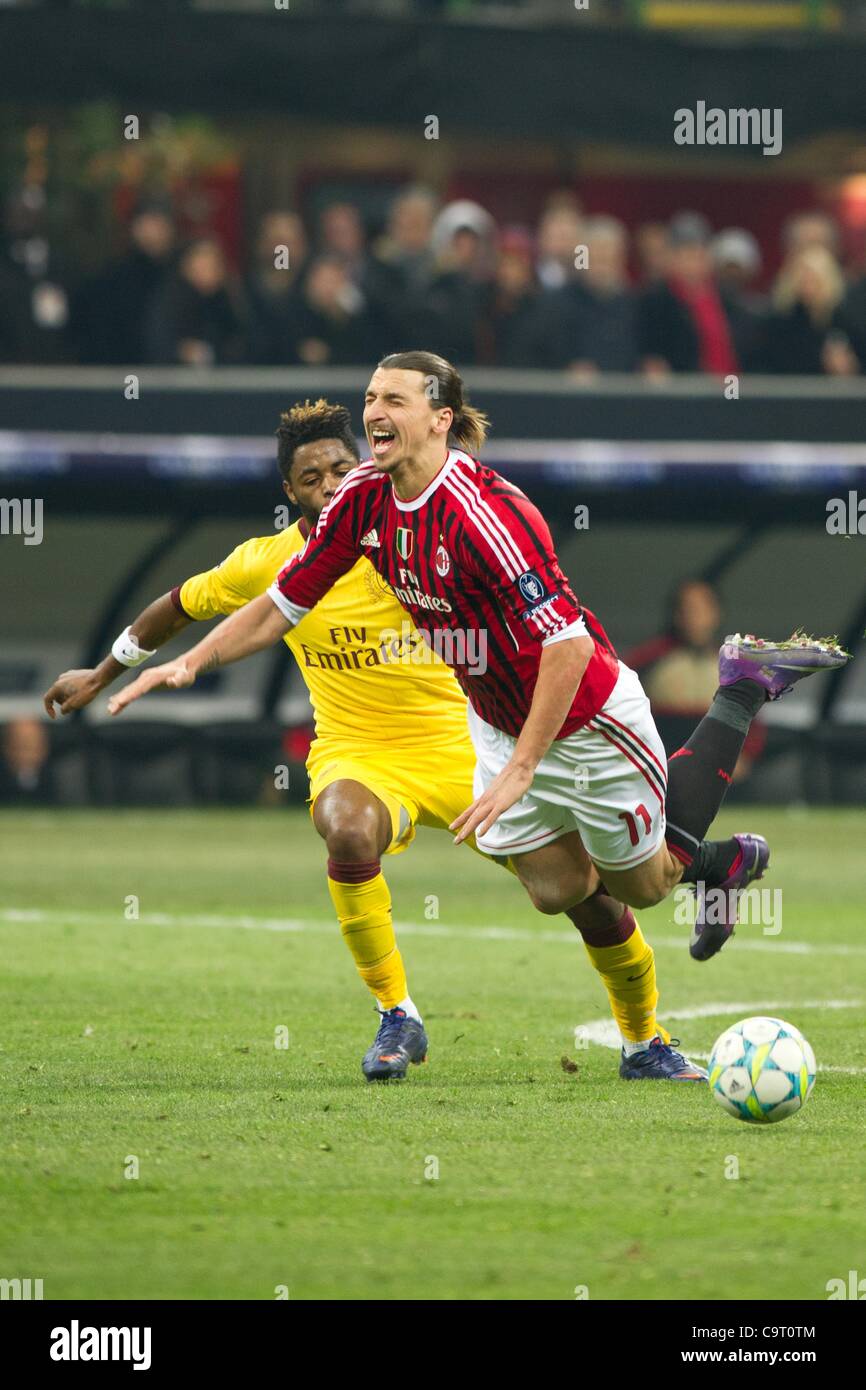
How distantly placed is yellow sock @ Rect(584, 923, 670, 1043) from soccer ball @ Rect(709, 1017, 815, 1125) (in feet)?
2.43

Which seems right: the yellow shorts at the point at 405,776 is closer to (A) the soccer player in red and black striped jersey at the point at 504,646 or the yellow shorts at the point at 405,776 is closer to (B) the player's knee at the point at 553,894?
(A) the soccer player in red and black striped jersey at the point at 504,646

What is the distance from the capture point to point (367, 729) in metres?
7.19

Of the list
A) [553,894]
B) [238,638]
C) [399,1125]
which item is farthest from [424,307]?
[399,1125]

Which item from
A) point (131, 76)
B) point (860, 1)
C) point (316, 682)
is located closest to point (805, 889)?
point (316, 682)

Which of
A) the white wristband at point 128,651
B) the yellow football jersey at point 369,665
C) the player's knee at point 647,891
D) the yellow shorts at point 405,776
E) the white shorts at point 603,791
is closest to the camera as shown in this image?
the white shorts at point 603,791

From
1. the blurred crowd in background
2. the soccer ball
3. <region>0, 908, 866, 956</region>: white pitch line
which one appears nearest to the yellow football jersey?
the soccer ball

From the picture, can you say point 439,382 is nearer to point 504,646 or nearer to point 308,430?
point 504,646

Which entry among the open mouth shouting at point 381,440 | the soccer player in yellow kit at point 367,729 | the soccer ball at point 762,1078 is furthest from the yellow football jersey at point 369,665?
the soccer ball at point 762,1078

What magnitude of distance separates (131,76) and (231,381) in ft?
7.42

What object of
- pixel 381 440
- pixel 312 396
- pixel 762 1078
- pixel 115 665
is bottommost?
pixel 762 1078

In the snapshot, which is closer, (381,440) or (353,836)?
(381,440)

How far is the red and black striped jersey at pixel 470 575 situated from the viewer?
19.1 feet

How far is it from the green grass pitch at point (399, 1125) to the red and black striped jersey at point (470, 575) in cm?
115

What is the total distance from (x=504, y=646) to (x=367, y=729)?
128cm
